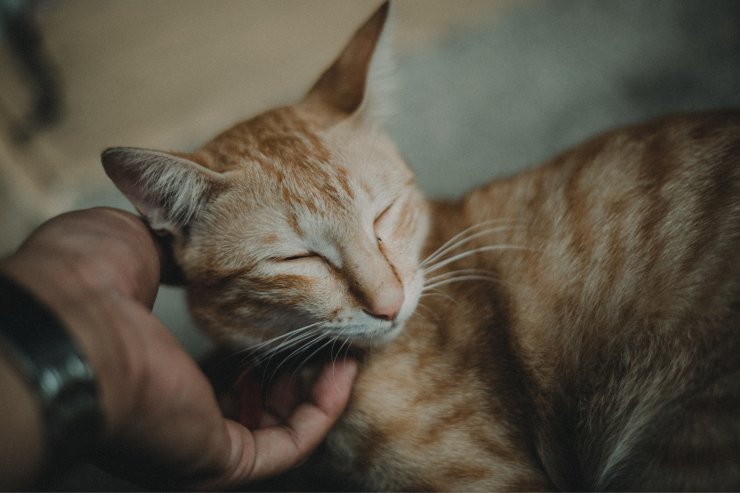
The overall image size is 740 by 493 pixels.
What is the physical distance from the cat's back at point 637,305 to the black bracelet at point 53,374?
94 centimetres

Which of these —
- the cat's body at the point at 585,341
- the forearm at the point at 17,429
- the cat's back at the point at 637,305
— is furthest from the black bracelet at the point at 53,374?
the cat's back at the point at 637,305

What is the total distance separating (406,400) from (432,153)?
135 centimetres

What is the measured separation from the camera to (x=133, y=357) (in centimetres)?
75

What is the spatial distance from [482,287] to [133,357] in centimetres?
86

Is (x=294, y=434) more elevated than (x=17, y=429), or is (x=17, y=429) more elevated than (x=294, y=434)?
(x=17, y=429)

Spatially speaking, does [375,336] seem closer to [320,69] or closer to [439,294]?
[439,294]

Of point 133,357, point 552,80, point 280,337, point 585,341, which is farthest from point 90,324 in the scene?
point 552,80

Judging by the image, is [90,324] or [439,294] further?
[439,294]

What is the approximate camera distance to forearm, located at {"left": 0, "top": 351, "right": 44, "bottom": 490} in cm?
63

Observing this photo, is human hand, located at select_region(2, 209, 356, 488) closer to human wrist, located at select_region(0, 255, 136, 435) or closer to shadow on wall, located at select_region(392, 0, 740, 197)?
human wrist, located at select_region(0, 255, 136, 435)

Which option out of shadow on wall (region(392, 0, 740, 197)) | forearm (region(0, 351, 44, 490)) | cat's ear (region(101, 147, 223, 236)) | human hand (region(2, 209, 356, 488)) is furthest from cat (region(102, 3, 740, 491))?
shadow on wall (region(392, 0, 740, 197))

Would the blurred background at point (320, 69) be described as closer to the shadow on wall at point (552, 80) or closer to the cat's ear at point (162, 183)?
the shadow on wall at point (552, 80)

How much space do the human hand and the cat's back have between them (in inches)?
27.8

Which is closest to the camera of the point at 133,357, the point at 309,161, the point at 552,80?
the point at 133,357
